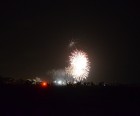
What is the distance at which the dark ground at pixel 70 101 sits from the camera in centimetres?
9650

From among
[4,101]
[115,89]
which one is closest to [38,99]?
[4,101]

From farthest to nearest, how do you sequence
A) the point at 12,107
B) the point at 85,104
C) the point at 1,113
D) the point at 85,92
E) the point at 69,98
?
1. the point at 85,92
2. the point at 69,98
3. the point at 85,104
4. the point at 12,107
5. the point at 1,113

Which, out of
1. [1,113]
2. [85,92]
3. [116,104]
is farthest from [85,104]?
[1,113]

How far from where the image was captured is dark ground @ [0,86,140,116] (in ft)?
317

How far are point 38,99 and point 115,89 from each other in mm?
29964

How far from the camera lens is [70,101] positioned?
108875 millimetres

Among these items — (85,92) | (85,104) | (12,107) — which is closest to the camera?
(12,107)

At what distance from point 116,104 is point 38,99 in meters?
18.7

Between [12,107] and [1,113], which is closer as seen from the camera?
[1,113]

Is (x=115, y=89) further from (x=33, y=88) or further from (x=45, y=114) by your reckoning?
(x=45, y=114)

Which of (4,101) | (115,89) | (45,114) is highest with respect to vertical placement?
(115,89)

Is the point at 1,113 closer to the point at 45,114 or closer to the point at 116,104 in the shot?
the point at 45,114

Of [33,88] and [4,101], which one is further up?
[33,88]

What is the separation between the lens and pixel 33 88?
123 meters
